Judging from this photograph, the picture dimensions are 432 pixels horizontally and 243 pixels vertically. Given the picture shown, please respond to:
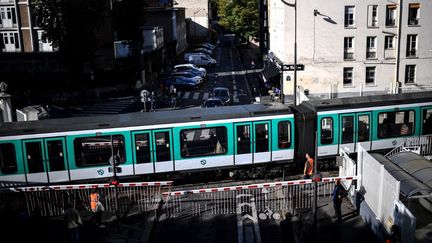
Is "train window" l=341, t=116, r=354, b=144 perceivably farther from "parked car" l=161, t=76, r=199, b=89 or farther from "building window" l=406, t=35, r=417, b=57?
"parked car" l=161, t=76, r=199, b=89

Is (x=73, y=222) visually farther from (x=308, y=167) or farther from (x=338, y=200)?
(x=308, y=167)

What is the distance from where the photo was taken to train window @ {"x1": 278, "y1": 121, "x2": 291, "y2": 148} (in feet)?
69.5

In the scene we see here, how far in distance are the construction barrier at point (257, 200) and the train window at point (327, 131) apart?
2886 mm

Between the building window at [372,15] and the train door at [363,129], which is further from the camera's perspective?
the building window at [372,15]

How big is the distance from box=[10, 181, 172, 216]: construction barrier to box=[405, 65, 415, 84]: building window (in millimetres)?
31254

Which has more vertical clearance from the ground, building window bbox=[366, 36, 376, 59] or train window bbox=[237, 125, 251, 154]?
building window bbox=[366, 36, 376, 59]

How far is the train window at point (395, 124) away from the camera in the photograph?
22828 mm

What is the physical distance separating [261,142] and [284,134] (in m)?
1.10

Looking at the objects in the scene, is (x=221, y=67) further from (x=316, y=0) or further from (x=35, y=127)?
(x=35, y=127)

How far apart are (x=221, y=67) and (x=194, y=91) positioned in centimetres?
1971

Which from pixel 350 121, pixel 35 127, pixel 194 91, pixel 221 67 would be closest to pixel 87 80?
pixel 194 91

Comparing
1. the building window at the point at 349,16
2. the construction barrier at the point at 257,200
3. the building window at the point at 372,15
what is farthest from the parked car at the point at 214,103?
the construction barrier at the point at 257,200

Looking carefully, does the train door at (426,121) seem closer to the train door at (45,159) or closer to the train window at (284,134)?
the train window at (284,134)

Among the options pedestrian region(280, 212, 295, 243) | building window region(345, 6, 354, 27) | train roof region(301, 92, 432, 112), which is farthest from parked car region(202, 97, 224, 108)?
pedestrian region(280, 212, 295, 243)
